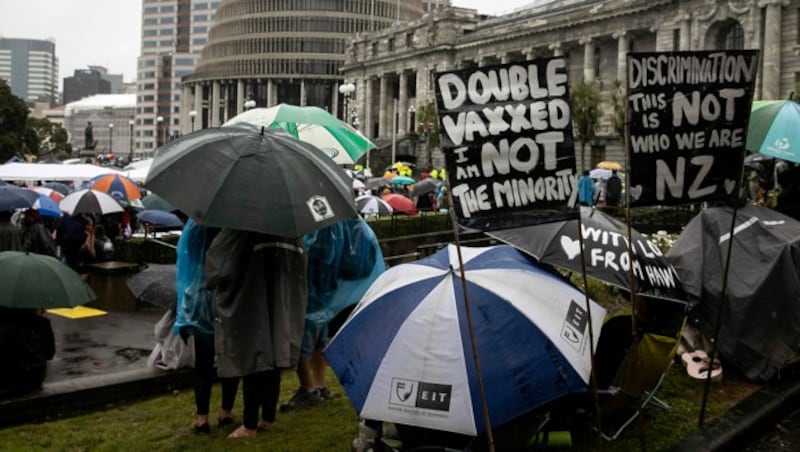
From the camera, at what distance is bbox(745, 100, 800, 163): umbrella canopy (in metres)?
9.28

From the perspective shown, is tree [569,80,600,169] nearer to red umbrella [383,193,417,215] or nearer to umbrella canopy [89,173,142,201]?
red umbrella [383,193,417,215]

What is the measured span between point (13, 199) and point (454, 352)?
10020 mm

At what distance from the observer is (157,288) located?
838 cm

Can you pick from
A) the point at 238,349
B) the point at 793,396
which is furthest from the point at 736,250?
the point at 238,349

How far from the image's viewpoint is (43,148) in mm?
100000

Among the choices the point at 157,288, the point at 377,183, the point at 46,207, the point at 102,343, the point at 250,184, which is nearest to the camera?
the point at 250,184

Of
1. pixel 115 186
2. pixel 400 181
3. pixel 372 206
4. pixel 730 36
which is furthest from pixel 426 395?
pixel 730 36

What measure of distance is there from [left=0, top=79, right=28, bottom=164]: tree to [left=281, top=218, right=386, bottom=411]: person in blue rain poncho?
191 ft

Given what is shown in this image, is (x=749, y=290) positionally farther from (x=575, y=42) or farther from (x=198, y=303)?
(x=575, y=42)

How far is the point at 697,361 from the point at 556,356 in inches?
151

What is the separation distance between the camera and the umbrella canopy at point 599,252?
20.0 ft

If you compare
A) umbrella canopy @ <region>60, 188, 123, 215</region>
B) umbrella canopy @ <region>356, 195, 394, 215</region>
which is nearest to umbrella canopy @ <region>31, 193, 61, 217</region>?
umbrella canopy @ <region>60, 188, 123, 215</region>

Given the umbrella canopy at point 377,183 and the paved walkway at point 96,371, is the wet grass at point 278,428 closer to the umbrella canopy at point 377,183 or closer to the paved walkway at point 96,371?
the paved walkway at point 96,371

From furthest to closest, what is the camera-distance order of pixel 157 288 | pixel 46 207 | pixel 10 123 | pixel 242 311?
pixel 10 123 → pixel 46 207 → pixel 157 288 → pixel 242 311
